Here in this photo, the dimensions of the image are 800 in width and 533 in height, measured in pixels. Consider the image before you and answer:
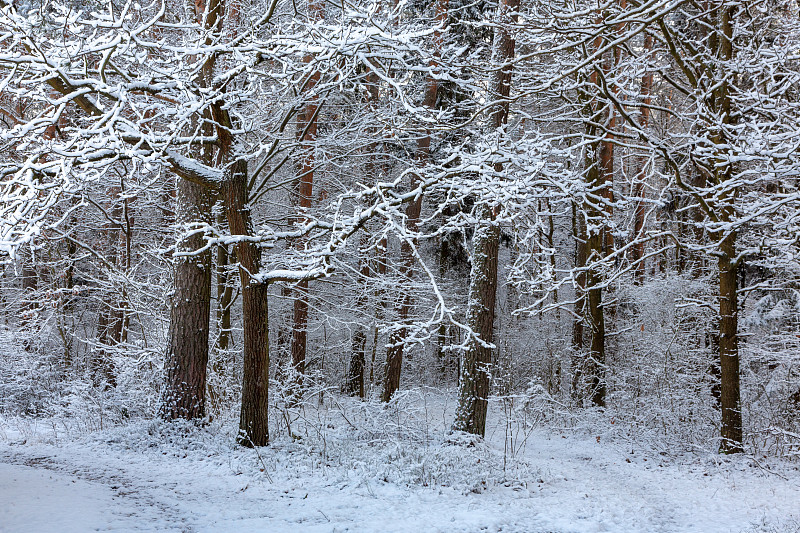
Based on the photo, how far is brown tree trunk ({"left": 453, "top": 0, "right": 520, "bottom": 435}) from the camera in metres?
A: 8.49

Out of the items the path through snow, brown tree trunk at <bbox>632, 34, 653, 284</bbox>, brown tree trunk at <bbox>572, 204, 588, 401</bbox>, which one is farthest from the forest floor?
brown tree trunk at <bbox>572, 204, 588, 401</bbox>

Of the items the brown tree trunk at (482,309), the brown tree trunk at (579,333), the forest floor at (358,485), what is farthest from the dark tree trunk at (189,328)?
the brown tree trunk at (579,333)

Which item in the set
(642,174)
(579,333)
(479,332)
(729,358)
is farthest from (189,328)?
(579,333)

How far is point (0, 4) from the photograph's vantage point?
5887 millimetres

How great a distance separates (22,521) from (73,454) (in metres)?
3.56

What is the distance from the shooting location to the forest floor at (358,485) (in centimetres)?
528

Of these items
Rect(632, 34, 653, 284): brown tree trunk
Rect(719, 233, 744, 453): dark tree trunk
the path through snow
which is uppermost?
Rect(632, 34, 653, 284): brown tree trunk

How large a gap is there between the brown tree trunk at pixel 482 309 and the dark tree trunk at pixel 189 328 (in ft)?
14.1

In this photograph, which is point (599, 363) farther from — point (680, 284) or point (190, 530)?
point (190, 530)

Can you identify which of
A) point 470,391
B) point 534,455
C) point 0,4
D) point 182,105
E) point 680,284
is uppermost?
point 0,4

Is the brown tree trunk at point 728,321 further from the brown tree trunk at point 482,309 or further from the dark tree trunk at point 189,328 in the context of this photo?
the dark tree trunk at point 189,328

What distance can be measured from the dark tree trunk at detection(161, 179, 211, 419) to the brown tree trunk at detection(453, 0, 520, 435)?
4285 millimetres

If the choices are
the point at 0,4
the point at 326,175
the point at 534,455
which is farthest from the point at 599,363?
the point at 0,4

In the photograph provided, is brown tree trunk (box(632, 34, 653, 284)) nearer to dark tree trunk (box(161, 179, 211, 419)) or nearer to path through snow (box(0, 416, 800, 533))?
path through snow (box(0, 416, 800, 533))
